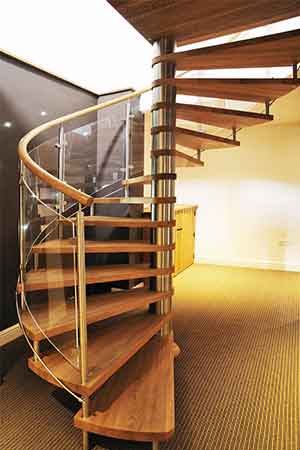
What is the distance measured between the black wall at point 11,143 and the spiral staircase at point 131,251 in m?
0.25

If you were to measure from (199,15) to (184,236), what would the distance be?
351 cm

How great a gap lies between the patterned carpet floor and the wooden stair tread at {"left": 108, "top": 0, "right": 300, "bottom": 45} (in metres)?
2.62

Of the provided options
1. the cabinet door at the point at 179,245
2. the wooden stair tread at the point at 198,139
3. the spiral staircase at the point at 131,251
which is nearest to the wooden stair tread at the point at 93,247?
the spiral staircase at the point at 131,251

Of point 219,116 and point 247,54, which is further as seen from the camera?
point 219,116

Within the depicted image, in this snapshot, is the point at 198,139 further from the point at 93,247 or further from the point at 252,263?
the point at 252,263

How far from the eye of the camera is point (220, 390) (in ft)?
6.82

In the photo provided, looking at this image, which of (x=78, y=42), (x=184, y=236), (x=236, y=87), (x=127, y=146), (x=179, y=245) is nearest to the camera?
(x=236, y=87)

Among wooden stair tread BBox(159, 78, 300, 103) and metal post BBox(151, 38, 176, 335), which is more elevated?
wooden stair tread BBox(159, 78, 300, 103)

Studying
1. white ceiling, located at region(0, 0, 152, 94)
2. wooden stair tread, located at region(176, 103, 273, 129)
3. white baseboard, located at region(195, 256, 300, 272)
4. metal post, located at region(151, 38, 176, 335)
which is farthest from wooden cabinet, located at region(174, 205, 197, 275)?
metal post, located at region(151, 38, 176, 335)

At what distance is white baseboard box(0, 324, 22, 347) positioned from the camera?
8.93ft

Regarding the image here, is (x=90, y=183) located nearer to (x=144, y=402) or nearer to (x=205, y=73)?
(x=205, y=73)

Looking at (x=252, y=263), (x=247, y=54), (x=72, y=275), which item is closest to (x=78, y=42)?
(x=247, y=54)

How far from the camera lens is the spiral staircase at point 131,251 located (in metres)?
1.61

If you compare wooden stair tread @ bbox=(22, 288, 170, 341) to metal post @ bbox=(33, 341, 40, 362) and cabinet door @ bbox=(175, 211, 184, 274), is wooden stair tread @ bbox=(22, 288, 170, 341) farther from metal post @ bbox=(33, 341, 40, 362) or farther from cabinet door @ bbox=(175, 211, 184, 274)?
cabinet door @ bbox=(175, 211, 184, 274)
